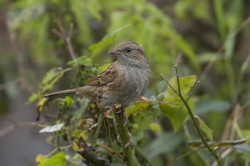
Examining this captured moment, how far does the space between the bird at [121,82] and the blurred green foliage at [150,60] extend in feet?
0.16

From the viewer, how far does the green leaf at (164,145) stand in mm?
3378

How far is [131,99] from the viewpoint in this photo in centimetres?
260

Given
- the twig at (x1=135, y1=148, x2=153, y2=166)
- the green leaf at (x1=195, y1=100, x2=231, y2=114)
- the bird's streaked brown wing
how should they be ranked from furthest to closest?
the green leaf at (x1=195, y1=100, x2=231, y2=114) → the bird's streaked brown wing → the twig at (x1=135, y1=148, x2=153, y2=166)

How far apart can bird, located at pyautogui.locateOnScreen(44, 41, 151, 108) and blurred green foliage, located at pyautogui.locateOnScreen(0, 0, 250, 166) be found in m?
0.05

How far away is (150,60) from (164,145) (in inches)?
24.7

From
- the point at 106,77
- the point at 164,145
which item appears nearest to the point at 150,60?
the point at 164,145

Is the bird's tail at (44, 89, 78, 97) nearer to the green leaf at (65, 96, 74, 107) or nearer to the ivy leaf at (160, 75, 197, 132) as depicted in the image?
the green leaf at (65, 96, 74, 107)

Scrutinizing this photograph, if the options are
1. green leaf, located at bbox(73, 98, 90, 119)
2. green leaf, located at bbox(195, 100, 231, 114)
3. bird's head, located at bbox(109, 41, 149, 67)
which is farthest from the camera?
green leaf, located at bbox(195, 100, 231, 114)

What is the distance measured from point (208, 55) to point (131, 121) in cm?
203

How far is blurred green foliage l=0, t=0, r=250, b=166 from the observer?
260 centimetres

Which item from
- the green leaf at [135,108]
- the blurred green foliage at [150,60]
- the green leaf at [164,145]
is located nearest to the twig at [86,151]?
the blurred green foliage at [150,60]

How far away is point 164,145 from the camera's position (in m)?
3.42

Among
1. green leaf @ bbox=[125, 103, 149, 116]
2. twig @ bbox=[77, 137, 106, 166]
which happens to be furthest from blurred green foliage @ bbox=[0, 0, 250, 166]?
twig @ bbox=[77, 137, 106, 166]

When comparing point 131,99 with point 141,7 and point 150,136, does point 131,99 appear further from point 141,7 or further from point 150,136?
point 150,136
